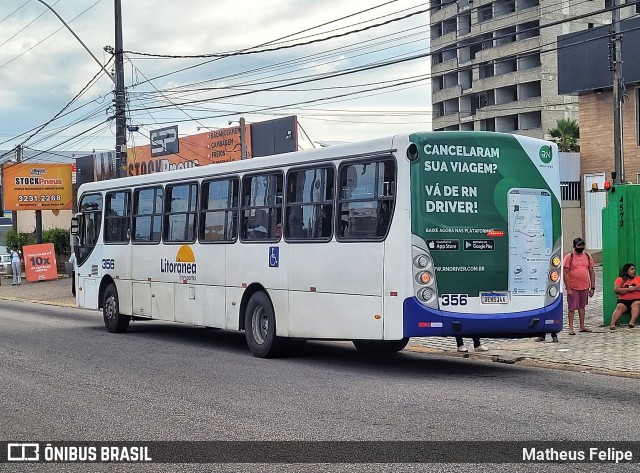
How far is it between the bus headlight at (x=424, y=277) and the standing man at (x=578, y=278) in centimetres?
574

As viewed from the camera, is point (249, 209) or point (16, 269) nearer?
point (249, 209)

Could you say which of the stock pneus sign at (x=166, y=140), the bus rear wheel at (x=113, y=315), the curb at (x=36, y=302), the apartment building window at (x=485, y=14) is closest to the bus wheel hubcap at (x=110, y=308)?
the bus rear wheel at (x=113, y=315)

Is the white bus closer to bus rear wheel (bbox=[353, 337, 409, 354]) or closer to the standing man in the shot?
bus rear wheel (bbox=[353, 337, 409, 354])

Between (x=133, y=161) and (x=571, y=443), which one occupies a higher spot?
(x=133, y=161)

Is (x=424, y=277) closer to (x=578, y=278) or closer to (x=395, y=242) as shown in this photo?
(x=395, y=242)

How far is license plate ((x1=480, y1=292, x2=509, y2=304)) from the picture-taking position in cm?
1303

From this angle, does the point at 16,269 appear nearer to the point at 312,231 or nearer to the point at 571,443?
the point at 312,231

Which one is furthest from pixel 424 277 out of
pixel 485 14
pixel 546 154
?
pixel 485 14

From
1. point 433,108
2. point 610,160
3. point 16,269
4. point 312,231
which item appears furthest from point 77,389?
point 433,108

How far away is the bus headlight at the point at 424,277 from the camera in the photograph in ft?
41.5

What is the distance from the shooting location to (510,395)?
10.9m

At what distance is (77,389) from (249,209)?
4.93 meters

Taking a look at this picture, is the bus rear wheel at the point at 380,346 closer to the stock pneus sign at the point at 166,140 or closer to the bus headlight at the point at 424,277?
the bus headlight at the point at 424,277

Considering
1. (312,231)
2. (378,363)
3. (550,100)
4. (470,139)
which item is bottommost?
(378,363)
